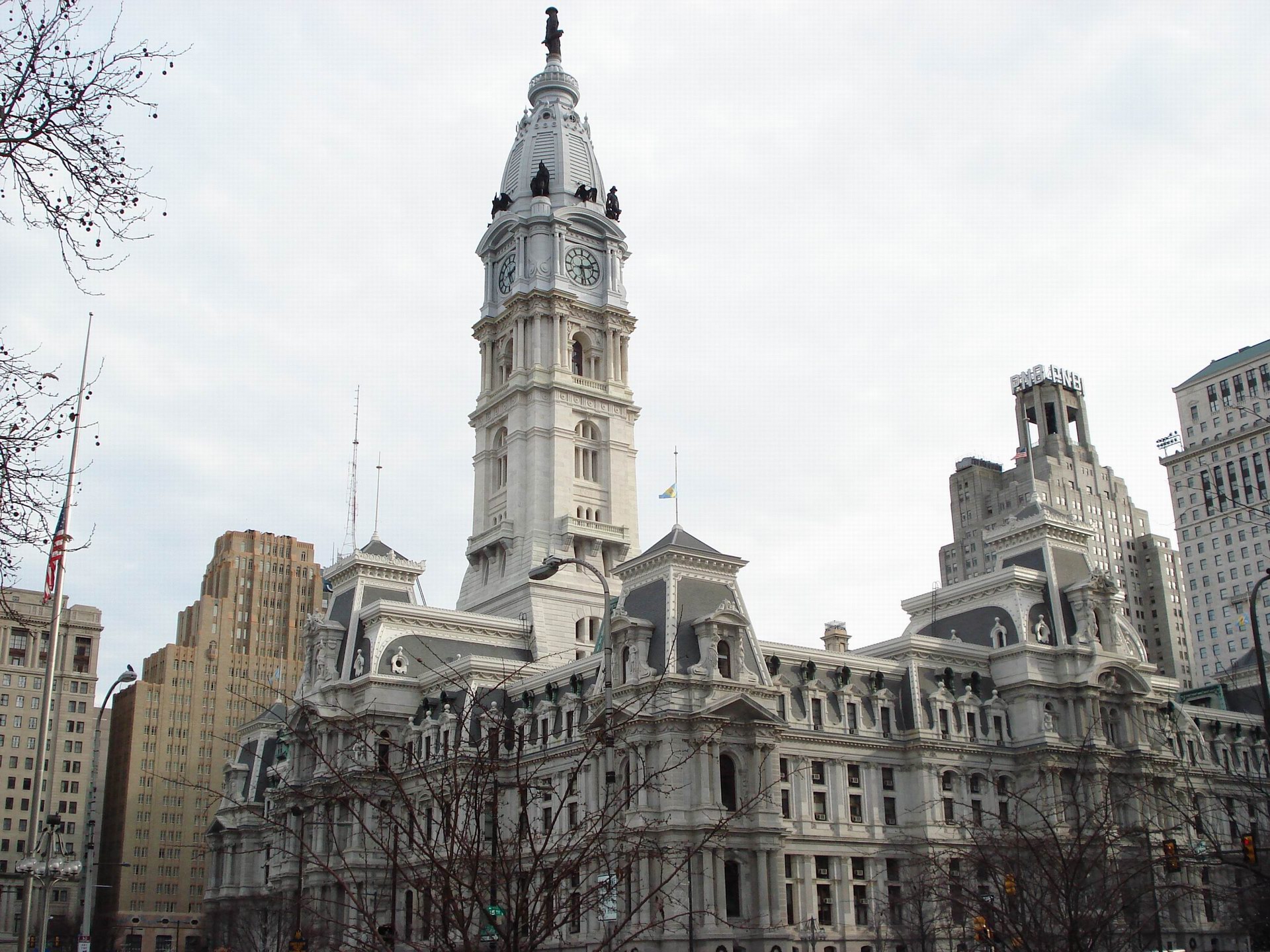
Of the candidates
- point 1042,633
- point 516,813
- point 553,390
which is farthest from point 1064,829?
point 553,390

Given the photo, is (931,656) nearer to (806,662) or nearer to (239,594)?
(806,662)

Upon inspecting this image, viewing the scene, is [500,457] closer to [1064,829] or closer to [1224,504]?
[1064,829]

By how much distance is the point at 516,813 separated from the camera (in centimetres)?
8544

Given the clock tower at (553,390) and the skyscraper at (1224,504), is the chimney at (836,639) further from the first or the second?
the skyscraper at (1224,504)

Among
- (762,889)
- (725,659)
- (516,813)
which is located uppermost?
(725,659)

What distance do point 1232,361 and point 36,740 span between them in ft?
456

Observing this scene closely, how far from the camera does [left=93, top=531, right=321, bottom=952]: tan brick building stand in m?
154

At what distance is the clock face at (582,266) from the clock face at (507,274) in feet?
17.5

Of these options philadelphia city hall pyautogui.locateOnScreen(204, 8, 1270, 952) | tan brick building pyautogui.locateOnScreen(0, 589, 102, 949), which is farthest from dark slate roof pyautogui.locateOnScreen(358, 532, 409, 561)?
tan brick building pyautogui.locateOnScreen(0, 589, 102, 949)

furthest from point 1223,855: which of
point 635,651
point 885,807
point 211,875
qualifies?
point 211,875

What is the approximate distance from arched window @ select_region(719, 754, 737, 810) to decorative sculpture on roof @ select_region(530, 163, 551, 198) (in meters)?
67.8

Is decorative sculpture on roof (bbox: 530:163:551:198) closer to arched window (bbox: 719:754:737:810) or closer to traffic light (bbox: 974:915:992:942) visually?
arched window (bbox: 719:754:737:810)

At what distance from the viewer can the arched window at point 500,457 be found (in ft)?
408

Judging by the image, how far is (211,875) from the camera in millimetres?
116500
